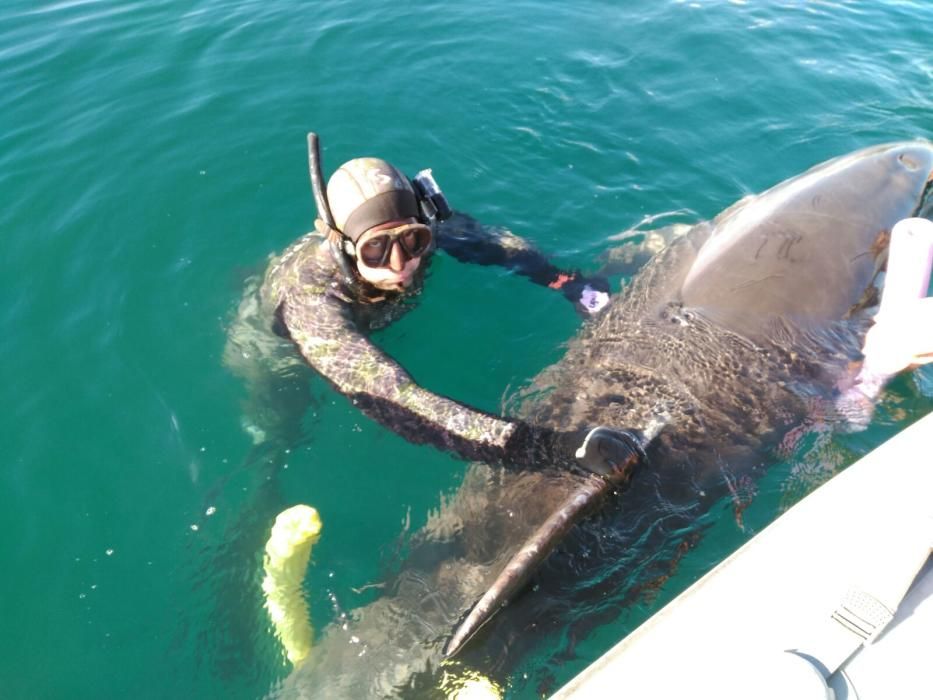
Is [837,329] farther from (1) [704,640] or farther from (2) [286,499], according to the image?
(2) [286,499]

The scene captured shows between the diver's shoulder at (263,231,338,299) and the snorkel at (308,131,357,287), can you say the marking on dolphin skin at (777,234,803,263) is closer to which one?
the snorkel at (308,131,357,287)

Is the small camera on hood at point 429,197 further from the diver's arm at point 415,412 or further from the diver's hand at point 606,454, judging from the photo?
the diver's hand at point 606,454

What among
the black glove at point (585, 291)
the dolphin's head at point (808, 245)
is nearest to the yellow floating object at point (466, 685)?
the dolphin's head at point (808, 245)

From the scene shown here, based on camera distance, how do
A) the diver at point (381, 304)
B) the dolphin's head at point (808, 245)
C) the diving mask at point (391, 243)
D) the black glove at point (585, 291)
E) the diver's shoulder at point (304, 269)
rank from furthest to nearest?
the black glove at point (585, 291), the diver's shoulder at point (304, 269), the dolphin's head at point (808, 245), the diving mask at point (391, 243), the diver at point (381, 304)

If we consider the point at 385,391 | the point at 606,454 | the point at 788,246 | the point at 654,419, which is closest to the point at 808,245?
the point at 788,246

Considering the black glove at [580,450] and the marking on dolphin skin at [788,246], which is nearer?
the black glove at [580,450]

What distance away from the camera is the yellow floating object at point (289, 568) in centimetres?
414

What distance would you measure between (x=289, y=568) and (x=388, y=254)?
2.19 meters

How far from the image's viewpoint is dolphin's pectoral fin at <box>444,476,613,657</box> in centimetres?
312

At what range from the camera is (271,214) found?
704cm

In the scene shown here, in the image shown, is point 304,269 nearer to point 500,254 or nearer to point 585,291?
point 500,254

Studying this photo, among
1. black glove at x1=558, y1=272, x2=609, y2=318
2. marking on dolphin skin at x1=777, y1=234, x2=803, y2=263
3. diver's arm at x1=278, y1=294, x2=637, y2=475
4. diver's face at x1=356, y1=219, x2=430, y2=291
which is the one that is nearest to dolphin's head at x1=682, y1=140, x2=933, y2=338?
marking on dolphin skin at x1=777, y1=234, x2=803, y2=263

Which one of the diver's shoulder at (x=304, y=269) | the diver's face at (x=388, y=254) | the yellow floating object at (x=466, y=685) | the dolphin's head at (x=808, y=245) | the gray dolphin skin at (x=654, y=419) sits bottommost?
the yellow floating object at (x=466, y=685)

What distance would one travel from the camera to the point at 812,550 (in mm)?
3152
